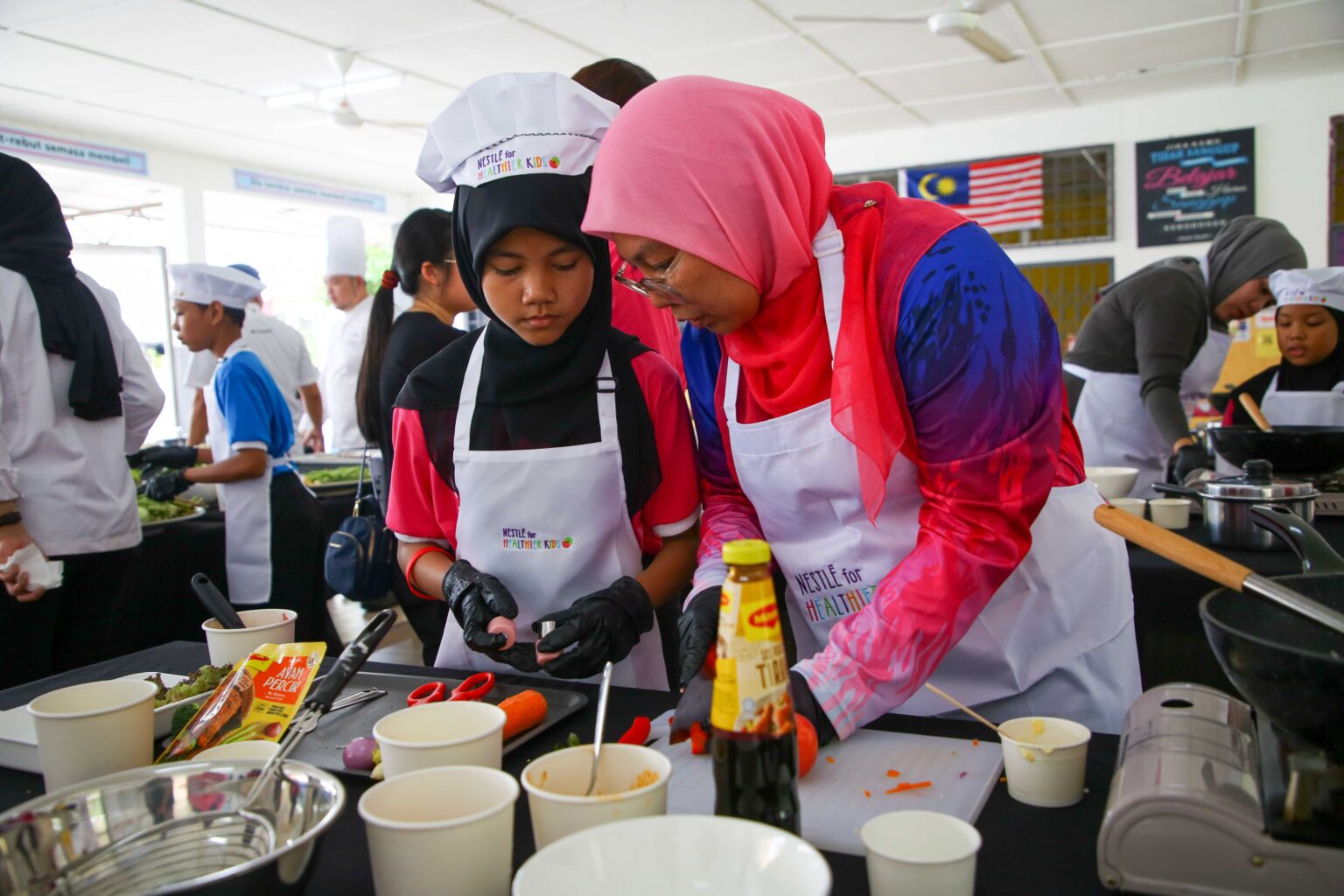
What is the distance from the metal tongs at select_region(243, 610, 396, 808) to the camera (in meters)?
0.85

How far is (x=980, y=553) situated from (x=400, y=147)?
315 inches

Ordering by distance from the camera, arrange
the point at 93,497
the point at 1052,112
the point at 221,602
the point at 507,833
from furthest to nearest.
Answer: the point at 1052,112
the point at 93,497
the point at 221,602
the point at 507,833

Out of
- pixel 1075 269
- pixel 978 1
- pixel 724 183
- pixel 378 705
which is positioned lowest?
pixel 378 705

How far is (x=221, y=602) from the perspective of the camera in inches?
55.6

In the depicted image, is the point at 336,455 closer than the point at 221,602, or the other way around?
the point at 221,602

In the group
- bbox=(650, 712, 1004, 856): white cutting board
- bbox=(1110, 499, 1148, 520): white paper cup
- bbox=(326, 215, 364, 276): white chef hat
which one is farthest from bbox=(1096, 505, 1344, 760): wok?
bbox=(326, 215, 364, 276): white chef hat

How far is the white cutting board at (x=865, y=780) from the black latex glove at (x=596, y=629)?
9.4 inches

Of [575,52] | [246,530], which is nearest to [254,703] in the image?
[246,530]

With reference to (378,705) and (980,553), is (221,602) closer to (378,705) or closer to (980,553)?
(378,705)

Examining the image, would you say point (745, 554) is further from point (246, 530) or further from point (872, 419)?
point (246, 530)

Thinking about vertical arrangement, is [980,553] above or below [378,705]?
above

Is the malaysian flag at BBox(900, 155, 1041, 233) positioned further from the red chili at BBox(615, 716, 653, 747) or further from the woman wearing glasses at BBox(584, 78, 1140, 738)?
the red chili at BBox(615, 716, 653, 747)

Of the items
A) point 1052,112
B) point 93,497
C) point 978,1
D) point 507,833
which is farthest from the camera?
point 1052,112

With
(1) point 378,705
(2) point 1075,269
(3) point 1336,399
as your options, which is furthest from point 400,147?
(1) point 378,705
